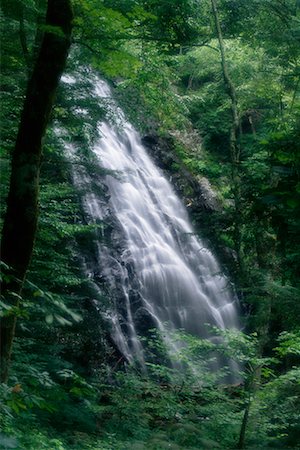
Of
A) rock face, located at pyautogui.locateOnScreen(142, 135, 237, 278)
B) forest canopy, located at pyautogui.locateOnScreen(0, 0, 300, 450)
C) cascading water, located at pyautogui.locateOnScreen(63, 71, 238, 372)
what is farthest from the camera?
rock face, located at pyautogui.locateOnScreen(142, 135, 237, 278)

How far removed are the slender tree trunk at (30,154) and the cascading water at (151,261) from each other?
784cm

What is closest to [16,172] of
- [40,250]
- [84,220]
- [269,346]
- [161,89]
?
[40,250]

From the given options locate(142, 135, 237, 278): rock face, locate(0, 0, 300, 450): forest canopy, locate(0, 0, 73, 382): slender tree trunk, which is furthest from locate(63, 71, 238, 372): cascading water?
locate(0, 0, 73, 382): slender tree trunk

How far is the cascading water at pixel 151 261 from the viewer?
1209cm

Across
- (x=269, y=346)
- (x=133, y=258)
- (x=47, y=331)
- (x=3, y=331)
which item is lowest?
(x=3, y=331)

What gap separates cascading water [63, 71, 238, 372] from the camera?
12.1 meters

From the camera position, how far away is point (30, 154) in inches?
130

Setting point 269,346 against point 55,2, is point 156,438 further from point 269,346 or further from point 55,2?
point 269,346

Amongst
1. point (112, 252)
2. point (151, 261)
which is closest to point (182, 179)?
point (151, 261)

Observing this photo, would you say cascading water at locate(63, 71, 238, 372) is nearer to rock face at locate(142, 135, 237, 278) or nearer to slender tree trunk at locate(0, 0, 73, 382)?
rock face at locate(142, 135, 237, 278)

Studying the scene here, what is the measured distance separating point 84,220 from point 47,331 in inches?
187

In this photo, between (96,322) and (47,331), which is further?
(96,322)

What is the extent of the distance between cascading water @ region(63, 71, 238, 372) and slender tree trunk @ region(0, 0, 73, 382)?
7.84 m

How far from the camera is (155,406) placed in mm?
6984
